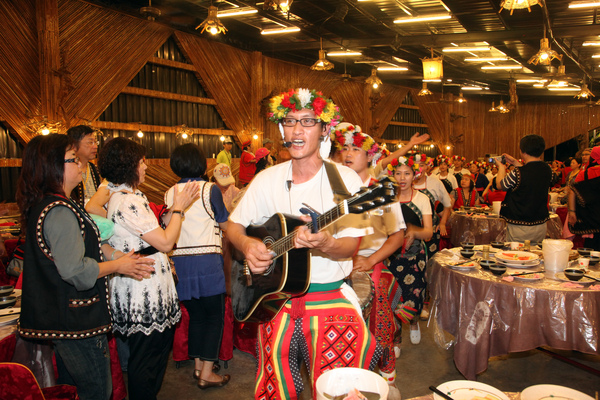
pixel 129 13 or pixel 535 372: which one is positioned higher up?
pixel 129 13

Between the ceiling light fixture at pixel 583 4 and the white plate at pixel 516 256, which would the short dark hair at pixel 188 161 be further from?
the ceiling light fixture at pixel 583 4

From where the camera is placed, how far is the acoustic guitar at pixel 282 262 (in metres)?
1.67

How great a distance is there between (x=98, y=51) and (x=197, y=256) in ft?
27.3

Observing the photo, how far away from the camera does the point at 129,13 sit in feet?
34.2

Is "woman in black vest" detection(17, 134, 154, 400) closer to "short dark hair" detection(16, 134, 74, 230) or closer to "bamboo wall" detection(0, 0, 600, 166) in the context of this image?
"short dark hair" detection(16, 134, 74, 230)

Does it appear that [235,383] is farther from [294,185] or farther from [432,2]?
[432,2]

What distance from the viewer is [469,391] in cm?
129

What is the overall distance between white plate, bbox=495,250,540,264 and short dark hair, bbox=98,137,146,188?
117 inches

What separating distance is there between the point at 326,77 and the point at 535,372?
47.4 ft

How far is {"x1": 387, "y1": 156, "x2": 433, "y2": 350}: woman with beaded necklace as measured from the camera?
4.15 meters

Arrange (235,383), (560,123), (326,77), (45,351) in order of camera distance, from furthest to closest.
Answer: (560,123) < (326,77) < (235,383) < (45,351)

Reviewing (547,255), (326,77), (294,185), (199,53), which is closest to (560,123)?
(326,77)

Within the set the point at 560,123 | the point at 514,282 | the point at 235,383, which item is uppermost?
the point at 560,123

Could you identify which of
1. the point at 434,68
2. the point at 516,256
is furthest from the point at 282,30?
the point at 516,256
